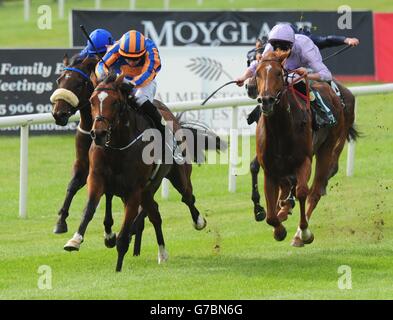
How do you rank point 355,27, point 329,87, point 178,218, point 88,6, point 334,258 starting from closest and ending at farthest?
point 334,258, point 329,87, point 178,218, point 355,27, point 88,6

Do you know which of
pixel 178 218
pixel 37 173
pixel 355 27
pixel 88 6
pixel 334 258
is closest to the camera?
pixel 334 258

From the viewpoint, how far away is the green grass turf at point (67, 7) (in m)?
27.2

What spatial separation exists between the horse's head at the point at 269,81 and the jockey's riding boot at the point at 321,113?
1.15 m

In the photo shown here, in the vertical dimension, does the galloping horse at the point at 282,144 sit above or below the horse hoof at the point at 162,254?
above

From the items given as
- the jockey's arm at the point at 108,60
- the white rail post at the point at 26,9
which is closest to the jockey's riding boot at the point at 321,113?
the jockey's arm at the point at 108,60

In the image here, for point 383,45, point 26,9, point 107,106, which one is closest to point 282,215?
point 107,106

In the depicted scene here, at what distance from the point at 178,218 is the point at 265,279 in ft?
11.8

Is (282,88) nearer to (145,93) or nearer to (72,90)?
(145,93)

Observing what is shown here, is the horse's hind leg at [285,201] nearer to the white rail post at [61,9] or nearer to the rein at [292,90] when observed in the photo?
the rein at [292,90]

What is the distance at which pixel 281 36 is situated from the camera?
10.9m

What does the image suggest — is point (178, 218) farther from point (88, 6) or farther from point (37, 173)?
point (88, 6)

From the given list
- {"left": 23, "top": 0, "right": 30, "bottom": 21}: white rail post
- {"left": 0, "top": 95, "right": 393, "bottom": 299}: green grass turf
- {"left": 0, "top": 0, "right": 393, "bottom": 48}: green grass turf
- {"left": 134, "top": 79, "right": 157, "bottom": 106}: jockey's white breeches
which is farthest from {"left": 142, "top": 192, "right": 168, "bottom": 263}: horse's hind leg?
{"left": 23, "top": 0, "right": 30, "bottom": 21}: white rail post

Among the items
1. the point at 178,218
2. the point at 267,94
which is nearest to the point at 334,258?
the point at 267,94

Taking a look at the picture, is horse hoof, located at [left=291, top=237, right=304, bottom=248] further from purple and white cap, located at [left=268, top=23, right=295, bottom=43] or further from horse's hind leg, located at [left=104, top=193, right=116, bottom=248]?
purple and white cap, located at [left=268, top=23, right=295, bottom=43]
